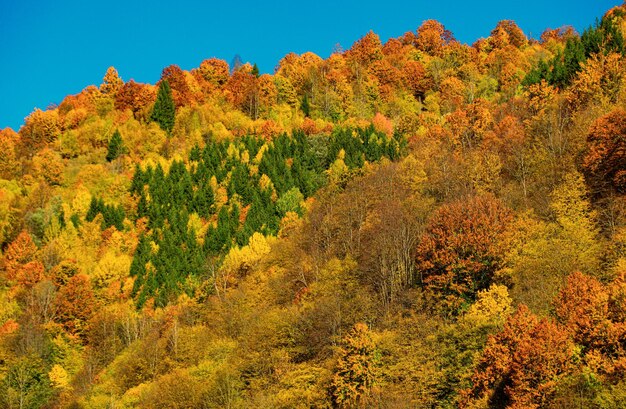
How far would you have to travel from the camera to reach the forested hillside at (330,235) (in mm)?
47844

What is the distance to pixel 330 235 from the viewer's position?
7838 centimetres

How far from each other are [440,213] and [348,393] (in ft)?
64.5

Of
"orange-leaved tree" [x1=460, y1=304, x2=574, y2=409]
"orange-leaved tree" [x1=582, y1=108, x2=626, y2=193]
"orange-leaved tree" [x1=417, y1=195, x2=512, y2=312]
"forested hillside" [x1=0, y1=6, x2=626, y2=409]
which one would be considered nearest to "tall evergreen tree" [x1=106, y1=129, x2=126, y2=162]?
"forested hillside" [x1=0, y1=6, x2=626, y2=409]

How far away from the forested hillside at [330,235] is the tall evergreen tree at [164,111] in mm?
404

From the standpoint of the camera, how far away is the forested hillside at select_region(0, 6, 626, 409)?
47.8 m

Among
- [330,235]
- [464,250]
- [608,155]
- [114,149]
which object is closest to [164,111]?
[114,149]

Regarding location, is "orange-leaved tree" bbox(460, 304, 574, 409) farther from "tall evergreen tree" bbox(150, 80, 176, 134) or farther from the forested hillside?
"tall evergreen tree" bbox(150, 80, 176, 134)

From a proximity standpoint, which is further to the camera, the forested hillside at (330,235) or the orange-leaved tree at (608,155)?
the orange-leaved tree at (608,155)

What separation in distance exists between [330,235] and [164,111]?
64.1 metres

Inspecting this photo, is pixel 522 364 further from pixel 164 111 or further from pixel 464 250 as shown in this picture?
pixel 164 111

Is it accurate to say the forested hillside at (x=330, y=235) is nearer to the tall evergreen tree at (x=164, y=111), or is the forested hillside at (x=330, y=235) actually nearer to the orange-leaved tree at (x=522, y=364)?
the orange-leaved tree at (x=522, y=364)

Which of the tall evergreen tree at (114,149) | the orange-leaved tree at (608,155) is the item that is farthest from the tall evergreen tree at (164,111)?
the orange-leaved tree at (608,155)

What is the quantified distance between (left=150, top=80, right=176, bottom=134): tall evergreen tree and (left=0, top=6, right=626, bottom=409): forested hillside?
40 centimetres

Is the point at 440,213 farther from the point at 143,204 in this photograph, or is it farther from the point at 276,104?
the point at 276,104
